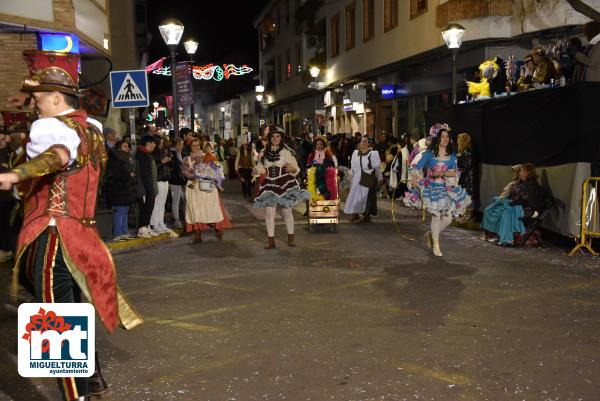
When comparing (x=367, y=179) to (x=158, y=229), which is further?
(x=367, y=179)

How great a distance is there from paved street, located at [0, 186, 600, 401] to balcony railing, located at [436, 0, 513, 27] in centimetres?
1145

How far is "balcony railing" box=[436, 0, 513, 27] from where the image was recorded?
20.0m

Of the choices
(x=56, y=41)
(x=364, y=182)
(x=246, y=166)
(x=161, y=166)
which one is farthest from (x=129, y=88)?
(x=246, y=166)

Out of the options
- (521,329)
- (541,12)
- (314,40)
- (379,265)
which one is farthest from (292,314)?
(314,40)

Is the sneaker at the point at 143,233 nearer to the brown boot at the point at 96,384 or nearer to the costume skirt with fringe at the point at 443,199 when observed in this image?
the costume skirt with fringe at the point at 443,199

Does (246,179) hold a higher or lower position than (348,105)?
lower

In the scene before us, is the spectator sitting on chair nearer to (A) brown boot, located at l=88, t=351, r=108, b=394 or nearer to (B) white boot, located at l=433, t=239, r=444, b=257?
(B) white boot, located at l=433, t=239, r=444, b=257

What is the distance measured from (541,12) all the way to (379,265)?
12461 millimetres

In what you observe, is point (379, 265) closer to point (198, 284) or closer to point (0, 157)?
point (198, 284)

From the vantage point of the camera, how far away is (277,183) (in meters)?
10.9

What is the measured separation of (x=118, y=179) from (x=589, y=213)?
23.0 feet

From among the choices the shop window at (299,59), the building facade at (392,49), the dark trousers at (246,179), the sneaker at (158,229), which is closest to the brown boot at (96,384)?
the sneaker at (158,229)

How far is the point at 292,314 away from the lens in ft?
22.3

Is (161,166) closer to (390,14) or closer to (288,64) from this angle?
(390,14)
